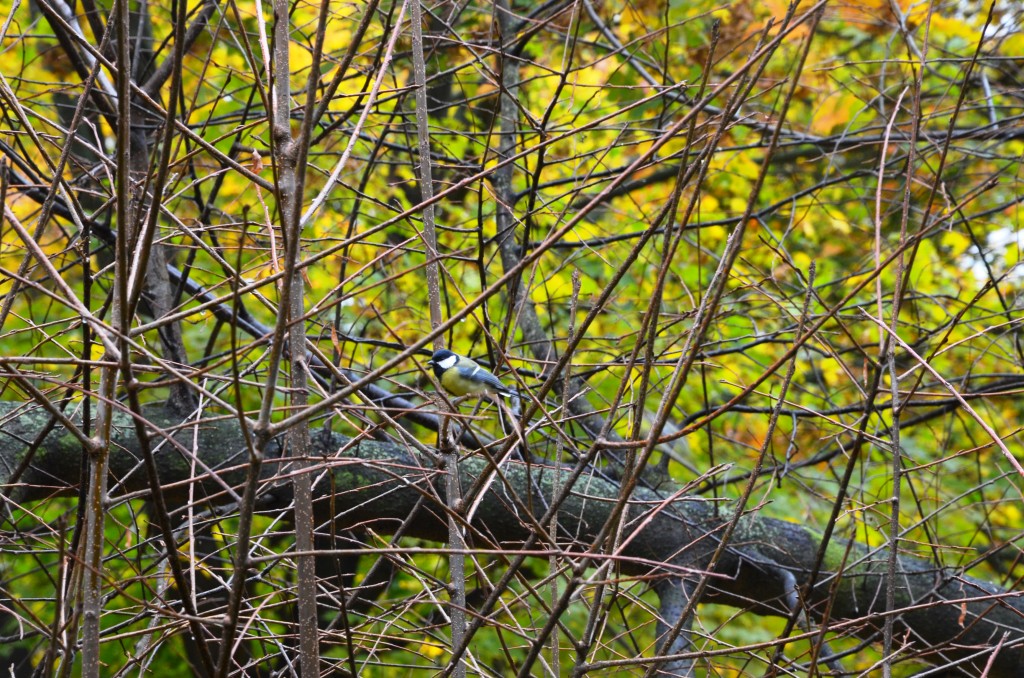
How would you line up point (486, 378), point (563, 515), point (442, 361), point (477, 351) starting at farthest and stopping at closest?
point (477, 351), point (563, 515), point (442, 361), point (486, 378)

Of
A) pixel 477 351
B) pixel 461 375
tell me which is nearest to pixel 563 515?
pixel 461 375

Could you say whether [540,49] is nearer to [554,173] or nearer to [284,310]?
[554,173]

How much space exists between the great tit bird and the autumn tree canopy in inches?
4.7

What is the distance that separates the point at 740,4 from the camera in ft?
17.0

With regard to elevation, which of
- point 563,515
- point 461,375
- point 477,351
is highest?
point 461,375

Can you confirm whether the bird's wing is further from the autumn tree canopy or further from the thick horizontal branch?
the thick horizontal branch

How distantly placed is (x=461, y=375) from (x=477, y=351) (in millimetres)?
2813

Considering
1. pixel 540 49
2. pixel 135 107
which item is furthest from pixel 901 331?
pixel 135 107

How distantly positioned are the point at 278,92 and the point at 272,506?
2.03m

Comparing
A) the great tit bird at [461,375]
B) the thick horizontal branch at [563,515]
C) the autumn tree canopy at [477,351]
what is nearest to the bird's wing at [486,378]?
the great tit bird at [461,375]

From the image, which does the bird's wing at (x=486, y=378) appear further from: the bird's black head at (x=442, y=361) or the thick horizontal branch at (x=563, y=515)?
the thick horizontal branch at (x=563, y=515)

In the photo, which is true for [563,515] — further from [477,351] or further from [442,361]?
[477,351]

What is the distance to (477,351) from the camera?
18.4 ft

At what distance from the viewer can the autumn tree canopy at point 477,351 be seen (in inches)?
53.2
